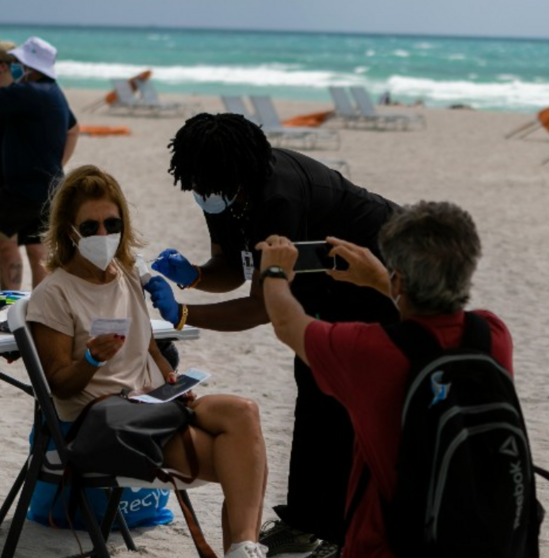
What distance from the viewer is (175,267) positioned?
12.8 ft

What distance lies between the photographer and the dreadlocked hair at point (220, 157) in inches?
135

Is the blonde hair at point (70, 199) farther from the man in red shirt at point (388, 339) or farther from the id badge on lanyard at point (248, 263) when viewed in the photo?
the man in red shirt at point (388, 339)

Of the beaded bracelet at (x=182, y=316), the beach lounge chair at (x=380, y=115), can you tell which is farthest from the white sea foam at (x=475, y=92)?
the beaded bracelet at (x=182, y=316)

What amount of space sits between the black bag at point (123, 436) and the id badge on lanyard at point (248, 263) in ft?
1.49

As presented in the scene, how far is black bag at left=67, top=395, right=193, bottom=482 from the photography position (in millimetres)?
3264

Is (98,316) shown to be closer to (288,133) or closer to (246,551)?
(246,551)

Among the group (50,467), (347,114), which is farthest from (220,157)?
(347,114)

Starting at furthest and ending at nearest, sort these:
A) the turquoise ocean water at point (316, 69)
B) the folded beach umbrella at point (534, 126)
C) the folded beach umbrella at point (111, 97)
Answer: the turquoise ocean water at point (316, 69)
the folded beach umbrella at point (111, 97)
the folded beach umbrella at point (534, 126)

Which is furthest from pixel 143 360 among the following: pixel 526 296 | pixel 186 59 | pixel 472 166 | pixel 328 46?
pixel 328 46

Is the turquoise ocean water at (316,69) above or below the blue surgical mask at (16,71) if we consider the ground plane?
below

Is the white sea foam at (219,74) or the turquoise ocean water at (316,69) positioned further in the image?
the white sea foam at (219,74)

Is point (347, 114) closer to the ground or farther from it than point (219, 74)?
farther from it

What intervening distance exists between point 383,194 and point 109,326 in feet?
36.0

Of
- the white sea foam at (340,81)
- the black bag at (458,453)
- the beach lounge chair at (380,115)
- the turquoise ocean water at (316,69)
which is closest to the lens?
the black bag at (458,453)
